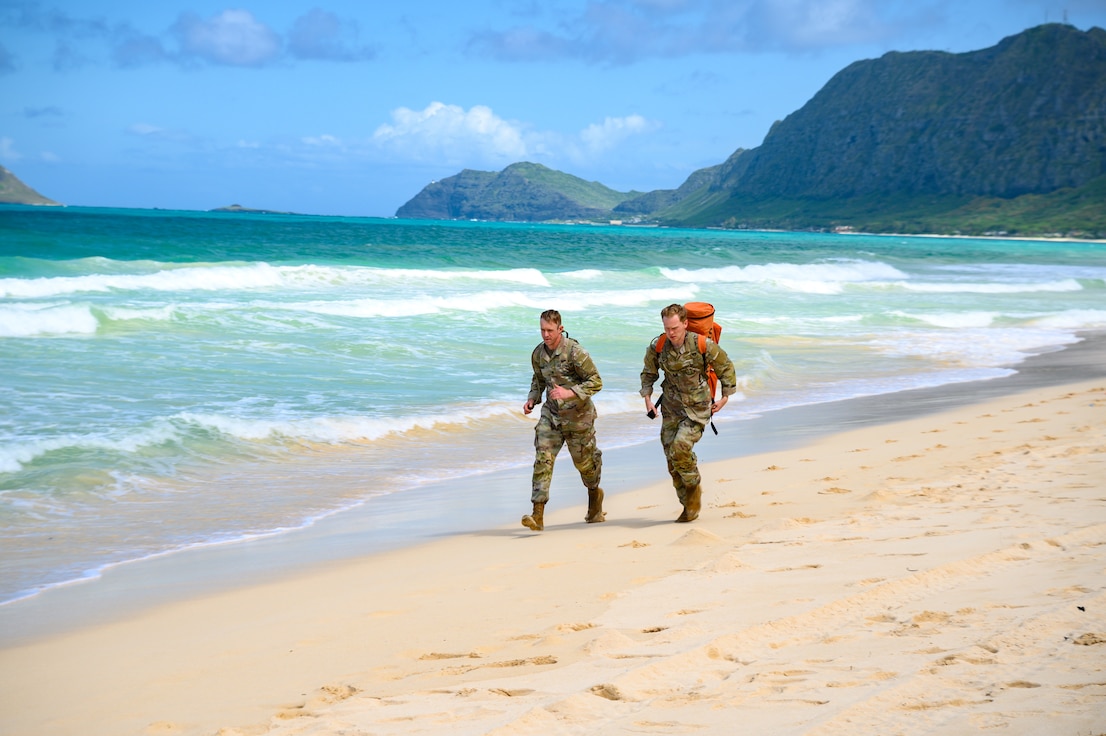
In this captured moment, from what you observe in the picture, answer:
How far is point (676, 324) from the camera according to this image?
7531 mm

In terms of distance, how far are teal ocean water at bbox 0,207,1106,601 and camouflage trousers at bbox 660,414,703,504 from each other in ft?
5.57

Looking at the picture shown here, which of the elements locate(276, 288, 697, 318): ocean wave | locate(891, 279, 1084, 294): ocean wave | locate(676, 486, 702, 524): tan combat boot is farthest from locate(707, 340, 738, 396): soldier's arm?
locate(891, 279, 1084, 294): ocean wave

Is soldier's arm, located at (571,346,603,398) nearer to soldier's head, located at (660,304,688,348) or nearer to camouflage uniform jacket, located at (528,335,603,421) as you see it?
camouflage uniform jacket, located at (528,335,603,421)

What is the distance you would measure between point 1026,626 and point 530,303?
25057 millimetres

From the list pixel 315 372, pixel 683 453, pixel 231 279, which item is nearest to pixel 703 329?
pixel 683 453

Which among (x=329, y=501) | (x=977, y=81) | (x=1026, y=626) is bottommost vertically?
(x=329, y=501)

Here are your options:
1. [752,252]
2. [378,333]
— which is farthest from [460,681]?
[752,252]

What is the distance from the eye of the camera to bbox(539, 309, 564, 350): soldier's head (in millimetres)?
7715

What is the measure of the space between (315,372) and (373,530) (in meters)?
8.09

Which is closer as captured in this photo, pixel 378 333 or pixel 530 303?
pixel 378 333

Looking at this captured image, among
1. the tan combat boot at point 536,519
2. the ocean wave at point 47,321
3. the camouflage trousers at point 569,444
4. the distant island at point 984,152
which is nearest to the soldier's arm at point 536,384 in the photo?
the camouflage trousers at point 569,444

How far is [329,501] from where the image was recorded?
29.1 feet

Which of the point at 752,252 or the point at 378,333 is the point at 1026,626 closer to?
the point at 378,333

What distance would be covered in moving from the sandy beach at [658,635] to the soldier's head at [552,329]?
141 cm
